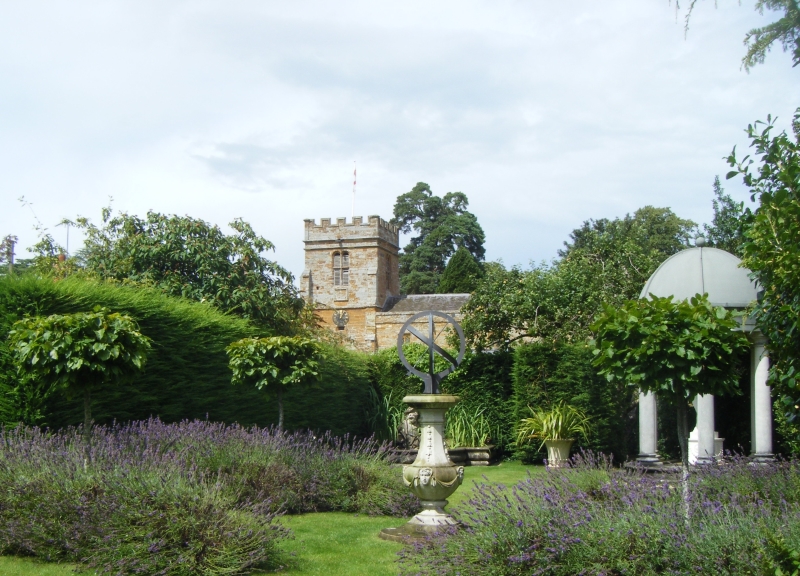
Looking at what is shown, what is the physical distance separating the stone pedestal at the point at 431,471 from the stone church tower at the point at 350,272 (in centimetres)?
4518

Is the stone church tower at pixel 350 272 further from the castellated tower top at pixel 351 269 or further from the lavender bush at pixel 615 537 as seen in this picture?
the lavender bush at pixel 615 537

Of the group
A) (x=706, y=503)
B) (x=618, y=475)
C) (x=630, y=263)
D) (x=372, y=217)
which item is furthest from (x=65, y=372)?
(x=372, y=217)

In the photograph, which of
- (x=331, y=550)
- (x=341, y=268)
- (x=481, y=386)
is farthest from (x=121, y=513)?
(x=341, y=268)

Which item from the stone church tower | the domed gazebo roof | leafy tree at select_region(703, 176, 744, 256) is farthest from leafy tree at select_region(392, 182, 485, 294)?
the domed gazebo roof

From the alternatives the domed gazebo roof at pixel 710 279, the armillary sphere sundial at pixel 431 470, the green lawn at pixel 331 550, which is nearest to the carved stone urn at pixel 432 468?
the armillary sphere sundial at pixel 431 470

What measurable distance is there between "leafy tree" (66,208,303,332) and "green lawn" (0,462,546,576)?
9.65 meters

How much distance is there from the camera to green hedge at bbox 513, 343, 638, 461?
672 inches

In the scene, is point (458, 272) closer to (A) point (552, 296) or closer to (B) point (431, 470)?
(A) point (552, 296)

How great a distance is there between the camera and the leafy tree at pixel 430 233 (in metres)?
58.9

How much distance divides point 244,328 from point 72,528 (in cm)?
793

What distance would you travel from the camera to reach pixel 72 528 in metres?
6.94

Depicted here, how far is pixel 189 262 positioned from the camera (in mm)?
19891

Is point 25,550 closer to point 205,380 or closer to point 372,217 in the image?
point 205,380

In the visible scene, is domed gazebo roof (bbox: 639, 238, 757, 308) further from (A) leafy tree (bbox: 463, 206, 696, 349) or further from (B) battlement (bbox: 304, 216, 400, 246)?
(B) battlement (bbox: 304, 216, 400, 246)
